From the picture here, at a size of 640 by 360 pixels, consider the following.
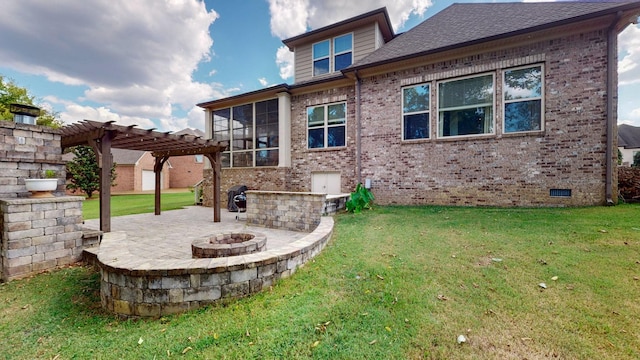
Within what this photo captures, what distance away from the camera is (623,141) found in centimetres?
2636

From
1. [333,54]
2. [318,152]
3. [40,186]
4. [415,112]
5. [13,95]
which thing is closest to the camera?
[40,186]

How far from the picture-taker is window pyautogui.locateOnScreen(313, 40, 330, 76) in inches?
431

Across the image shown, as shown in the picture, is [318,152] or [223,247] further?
[318,152]

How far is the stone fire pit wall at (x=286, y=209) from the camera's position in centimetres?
651

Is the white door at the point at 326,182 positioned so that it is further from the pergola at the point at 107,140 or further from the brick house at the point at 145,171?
the brick house at the point at 145,171

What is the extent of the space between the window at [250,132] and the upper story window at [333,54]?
2611 millimetres

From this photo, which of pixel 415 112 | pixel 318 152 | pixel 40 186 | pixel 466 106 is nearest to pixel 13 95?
pixel 40 186

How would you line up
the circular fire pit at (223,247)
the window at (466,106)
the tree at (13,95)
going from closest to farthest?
the circular fire pit at (223,247), the window at (466,106), the tree at (13,95)

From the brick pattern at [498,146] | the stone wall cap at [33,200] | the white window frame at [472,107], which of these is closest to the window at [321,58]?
the brick pattern at [498,146]

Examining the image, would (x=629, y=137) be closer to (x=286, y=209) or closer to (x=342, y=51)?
(x=342, y=51)

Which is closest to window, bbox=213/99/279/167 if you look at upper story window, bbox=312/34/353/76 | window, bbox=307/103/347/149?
window, bbox=307/103/347/149

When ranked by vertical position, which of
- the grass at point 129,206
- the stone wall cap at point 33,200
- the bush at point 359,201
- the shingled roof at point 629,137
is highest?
the shingled roof at point 629,137

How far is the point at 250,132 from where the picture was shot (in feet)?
37.3

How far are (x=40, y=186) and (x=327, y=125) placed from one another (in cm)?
797
